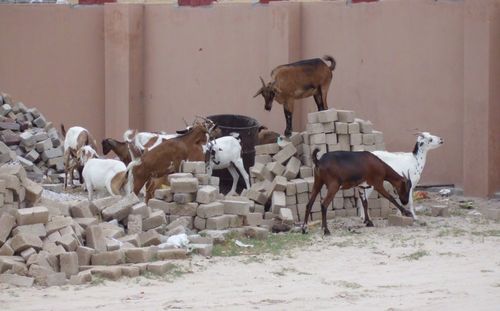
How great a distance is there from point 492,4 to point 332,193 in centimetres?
473

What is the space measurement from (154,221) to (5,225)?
2258 millimetres

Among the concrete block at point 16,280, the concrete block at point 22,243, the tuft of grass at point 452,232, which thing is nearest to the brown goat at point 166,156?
the tuft of grass at point 452,232

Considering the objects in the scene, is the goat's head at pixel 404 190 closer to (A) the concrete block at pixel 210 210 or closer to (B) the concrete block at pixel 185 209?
(A) the concrete block at pixel 210 210

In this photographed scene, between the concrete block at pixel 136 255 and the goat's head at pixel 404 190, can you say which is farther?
the goat's head at pixel 404 190

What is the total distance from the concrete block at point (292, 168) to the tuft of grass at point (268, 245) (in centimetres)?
146

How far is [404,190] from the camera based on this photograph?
54.1ft

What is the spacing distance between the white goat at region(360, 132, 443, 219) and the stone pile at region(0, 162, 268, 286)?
1.93 meters

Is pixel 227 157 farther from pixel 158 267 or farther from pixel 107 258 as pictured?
pixel 158 267

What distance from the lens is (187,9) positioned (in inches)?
926

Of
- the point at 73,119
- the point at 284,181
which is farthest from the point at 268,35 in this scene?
the point at 284,181

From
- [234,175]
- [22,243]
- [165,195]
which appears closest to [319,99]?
[234,175]

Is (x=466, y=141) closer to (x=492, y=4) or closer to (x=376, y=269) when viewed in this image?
(x=492, y=4)

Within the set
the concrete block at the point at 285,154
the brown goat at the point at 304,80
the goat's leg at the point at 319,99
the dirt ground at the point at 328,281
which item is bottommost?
the dirt ground at the point at 328,281

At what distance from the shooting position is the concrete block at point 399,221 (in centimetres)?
1633
